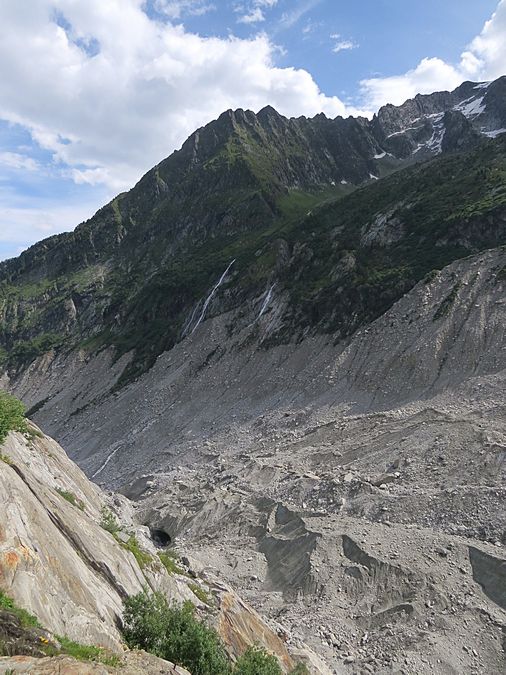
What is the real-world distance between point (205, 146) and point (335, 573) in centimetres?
16802

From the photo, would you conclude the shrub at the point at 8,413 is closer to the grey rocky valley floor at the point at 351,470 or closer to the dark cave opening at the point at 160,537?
the grey rocky valley floor at the point at 351,470

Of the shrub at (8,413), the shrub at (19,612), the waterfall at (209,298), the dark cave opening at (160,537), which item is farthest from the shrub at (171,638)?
the waterfall at (209,298)

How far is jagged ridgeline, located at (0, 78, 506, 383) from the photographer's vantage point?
69750 mm

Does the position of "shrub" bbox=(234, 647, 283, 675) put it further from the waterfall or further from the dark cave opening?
the waterfall

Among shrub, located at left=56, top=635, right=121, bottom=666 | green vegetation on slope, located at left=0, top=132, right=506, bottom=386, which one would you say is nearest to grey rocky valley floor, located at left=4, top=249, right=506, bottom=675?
green vegetation on slope, located at left=0, top=132, right=506, bottom=386

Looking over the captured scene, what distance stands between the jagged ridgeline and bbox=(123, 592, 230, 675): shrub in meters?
49.9

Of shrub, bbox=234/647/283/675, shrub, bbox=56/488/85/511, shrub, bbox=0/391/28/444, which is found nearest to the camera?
shrub, bbox=234/647/283/675

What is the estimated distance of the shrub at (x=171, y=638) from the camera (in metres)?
14.4

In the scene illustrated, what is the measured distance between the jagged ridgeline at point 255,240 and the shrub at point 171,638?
164ft

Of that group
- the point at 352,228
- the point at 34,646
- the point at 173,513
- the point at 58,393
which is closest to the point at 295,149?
the point at 352,228

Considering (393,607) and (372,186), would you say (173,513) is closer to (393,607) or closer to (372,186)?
(393,607)

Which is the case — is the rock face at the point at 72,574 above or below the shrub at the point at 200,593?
above

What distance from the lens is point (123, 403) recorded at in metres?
75.9

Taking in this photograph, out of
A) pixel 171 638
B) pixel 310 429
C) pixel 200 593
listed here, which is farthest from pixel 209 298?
pixel 171 638
